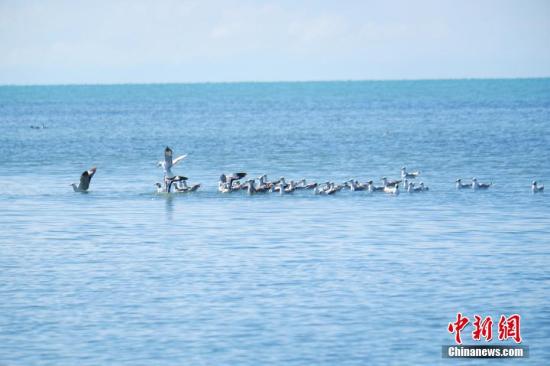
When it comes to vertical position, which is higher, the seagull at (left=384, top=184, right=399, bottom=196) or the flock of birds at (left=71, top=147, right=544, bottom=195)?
the flock of birds at (left=71, top=147, right=544, bottom=195)

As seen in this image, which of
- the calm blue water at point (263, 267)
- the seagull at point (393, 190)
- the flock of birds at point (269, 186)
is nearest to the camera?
the calm blue water at point (263, 267)

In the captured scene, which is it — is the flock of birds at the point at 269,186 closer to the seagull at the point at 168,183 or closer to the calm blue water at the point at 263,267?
the seagull at the point at 168,183

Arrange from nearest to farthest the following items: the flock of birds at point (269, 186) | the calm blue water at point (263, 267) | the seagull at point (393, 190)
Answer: the calm blue water at point (263, 267)
the seagull at point (393, 190)
the flock of birds at point (269, 186)

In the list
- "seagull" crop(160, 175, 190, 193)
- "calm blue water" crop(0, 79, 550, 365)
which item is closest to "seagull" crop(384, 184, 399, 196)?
"calm blue water" crop(0, 79, 550, 365)

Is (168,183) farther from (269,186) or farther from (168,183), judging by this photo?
(269,186)

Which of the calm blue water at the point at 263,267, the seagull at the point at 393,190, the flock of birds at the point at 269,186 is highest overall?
the flock of birds at the point at 269,186

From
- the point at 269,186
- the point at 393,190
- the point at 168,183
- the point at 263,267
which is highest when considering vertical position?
the point at 168,183

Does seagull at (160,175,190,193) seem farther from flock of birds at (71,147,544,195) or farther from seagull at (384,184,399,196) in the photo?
seagull at (384,184,399,196)

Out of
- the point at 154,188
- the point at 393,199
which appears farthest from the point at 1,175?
the point at 393,199

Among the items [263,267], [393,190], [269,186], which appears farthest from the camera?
[269,186]

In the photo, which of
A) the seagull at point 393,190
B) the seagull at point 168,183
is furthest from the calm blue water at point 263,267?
the seagull at point 168,183

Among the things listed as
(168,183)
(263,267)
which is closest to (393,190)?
(168,183)

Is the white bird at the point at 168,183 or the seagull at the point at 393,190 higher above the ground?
the white bird at the point at 168,183

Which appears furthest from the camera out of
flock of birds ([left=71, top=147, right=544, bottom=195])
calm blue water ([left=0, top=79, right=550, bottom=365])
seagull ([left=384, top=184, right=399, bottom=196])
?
flock of birds ([left=71, top=147, right=544, bottom=195])
